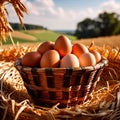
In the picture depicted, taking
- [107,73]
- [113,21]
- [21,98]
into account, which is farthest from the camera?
[113,21]

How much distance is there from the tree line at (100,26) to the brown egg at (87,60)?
72.1ft

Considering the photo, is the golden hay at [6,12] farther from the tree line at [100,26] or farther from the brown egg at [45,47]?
the tree line at [100,26]

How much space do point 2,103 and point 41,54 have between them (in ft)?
0.95

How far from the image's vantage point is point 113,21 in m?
24.5

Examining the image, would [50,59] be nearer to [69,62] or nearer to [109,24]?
[69,62]

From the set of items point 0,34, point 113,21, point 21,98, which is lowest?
point 113,21

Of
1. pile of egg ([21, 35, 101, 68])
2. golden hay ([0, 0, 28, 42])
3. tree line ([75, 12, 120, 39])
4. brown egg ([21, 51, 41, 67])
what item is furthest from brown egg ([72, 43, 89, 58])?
tree line ([75, 12, 120, 39])

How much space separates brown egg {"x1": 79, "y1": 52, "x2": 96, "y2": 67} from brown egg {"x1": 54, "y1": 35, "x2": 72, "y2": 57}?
2.4 inches

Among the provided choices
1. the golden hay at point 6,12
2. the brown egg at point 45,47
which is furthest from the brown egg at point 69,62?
the golden hay at point 6,12

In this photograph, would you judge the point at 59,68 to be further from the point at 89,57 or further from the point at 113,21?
the point at 113,21

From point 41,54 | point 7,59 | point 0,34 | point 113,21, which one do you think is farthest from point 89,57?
point 113,21

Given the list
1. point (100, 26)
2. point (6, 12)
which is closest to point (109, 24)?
point (100, 26)

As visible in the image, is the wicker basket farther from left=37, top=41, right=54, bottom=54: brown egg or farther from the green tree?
the green tree

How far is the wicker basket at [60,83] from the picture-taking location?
1040mm
